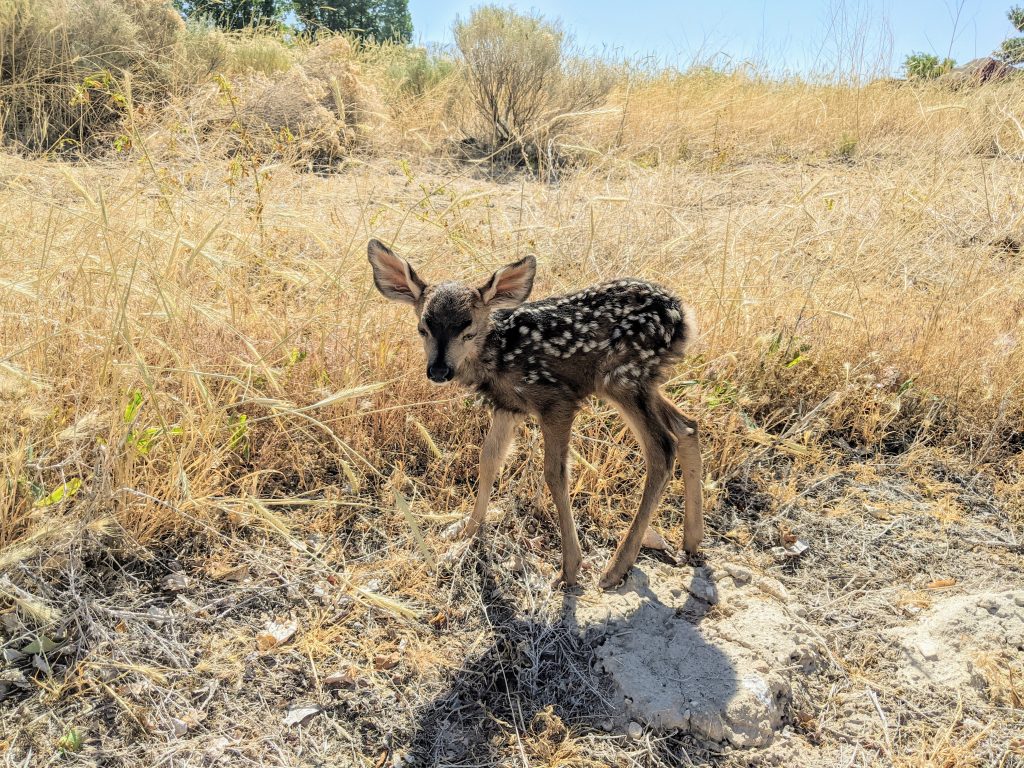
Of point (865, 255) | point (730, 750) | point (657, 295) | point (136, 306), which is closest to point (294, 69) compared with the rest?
point (136, 306)

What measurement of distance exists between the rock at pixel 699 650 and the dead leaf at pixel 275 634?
119 cm

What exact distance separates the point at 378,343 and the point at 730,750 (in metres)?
2.70

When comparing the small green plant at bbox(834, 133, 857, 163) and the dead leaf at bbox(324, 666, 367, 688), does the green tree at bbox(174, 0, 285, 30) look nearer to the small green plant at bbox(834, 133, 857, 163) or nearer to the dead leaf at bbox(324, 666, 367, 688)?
the small green plant at bbox(834, 133, 857, 163)

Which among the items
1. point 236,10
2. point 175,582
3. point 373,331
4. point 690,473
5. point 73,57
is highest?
point 236,10

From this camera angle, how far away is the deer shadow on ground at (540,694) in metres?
2.97

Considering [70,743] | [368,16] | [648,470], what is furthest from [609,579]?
[368,16]

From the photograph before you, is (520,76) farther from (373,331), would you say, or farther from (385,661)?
(385,661)

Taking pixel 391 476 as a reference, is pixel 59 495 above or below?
above

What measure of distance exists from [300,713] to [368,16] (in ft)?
94.3

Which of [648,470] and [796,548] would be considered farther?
[796,548]

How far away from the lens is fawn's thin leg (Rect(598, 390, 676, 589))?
142 inches

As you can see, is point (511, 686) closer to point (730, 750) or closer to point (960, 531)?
point (730, 750)

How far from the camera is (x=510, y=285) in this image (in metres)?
3.63

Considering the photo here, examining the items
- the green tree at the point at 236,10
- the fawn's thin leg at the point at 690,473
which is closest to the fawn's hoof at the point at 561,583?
the fawn's thin leg at the point at 690,473
